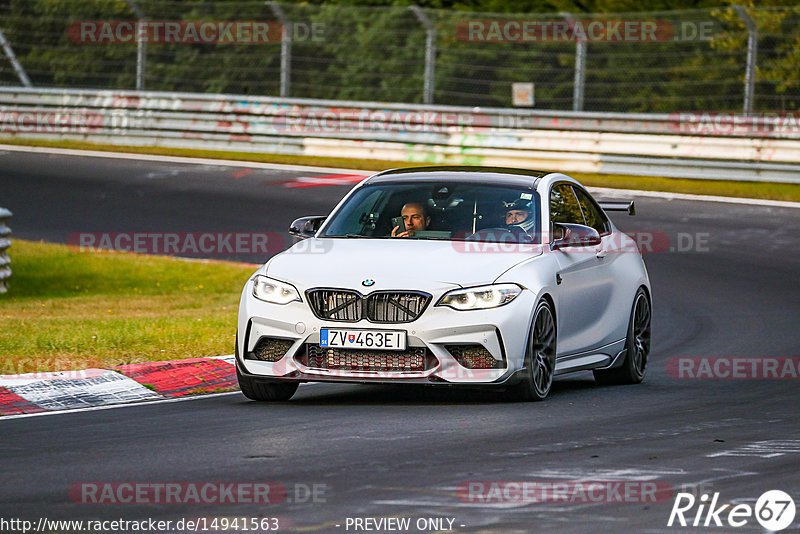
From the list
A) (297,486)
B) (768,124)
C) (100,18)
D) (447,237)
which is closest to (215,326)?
(447,237)

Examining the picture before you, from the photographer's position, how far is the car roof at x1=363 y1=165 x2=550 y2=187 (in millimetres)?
10688

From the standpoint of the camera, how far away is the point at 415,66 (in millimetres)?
28078

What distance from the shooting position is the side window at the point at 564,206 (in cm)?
1080

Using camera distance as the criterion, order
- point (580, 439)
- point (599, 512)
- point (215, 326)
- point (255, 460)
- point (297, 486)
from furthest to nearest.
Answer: point (215, 326) < point (580, 439) < point (255, 460) < point (297, 486) < point (599, 512)

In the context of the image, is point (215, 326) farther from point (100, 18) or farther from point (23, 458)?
point (100, 18)

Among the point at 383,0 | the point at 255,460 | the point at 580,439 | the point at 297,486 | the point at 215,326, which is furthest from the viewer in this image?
the point at 383,0

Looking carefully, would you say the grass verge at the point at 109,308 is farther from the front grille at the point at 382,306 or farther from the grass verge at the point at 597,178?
the grass verge at the point at 597,178

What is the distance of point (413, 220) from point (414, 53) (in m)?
18.0

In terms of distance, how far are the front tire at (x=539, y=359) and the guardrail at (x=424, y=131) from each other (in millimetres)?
15363

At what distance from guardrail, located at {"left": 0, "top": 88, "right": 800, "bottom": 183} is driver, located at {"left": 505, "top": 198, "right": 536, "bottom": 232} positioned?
14.8 m

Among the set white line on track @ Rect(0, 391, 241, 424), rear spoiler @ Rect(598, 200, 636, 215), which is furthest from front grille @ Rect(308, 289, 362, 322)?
rear spoiler @ Rect(598, 200, 636, 215)

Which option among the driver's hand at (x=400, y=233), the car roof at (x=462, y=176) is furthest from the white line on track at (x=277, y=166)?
the driver's hand at (x=400, y=233)

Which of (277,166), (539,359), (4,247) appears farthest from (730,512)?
(277,166)

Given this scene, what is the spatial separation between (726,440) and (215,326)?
6294 mm
